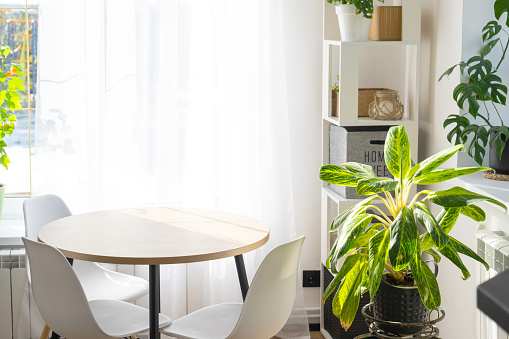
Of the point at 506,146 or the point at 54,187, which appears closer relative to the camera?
the point at 506,146

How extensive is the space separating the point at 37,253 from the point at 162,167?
1.13 m

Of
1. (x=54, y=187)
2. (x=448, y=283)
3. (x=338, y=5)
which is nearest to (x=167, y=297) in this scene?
(x=54, y=187)

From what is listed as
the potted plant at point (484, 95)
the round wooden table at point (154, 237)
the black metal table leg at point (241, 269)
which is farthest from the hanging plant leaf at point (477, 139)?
the black metal table leg at point (241, 269)

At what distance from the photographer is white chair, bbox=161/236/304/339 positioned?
7.68 feet

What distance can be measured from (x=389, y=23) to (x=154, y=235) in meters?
1.39

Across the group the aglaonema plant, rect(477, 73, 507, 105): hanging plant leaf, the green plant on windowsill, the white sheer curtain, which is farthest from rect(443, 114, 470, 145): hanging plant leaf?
the green plant on windowsill

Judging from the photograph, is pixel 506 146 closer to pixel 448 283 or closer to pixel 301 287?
pixel 448 283

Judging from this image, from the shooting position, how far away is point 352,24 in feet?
9.69

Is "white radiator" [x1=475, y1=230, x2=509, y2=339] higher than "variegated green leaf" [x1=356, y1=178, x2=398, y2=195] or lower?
lower

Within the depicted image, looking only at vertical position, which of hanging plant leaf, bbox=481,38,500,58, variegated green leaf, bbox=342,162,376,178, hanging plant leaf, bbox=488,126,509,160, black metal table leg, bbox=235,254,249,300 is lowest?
black metal table leg, bbox=235,254,249,300

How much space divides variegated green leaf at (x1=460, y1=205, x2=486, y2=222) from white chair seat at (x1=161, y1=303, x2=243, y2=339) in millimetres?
959

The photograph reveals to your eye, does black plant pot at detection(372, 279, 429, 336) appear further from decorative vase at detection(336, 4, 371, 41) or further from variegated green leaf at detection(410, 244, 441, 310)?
decorative vase at detection(336, 4, 371, 41)

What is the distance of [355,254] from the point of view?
6.59 ft

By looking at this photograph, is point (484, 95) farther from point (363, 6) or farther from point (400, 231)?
point (400, 231)
